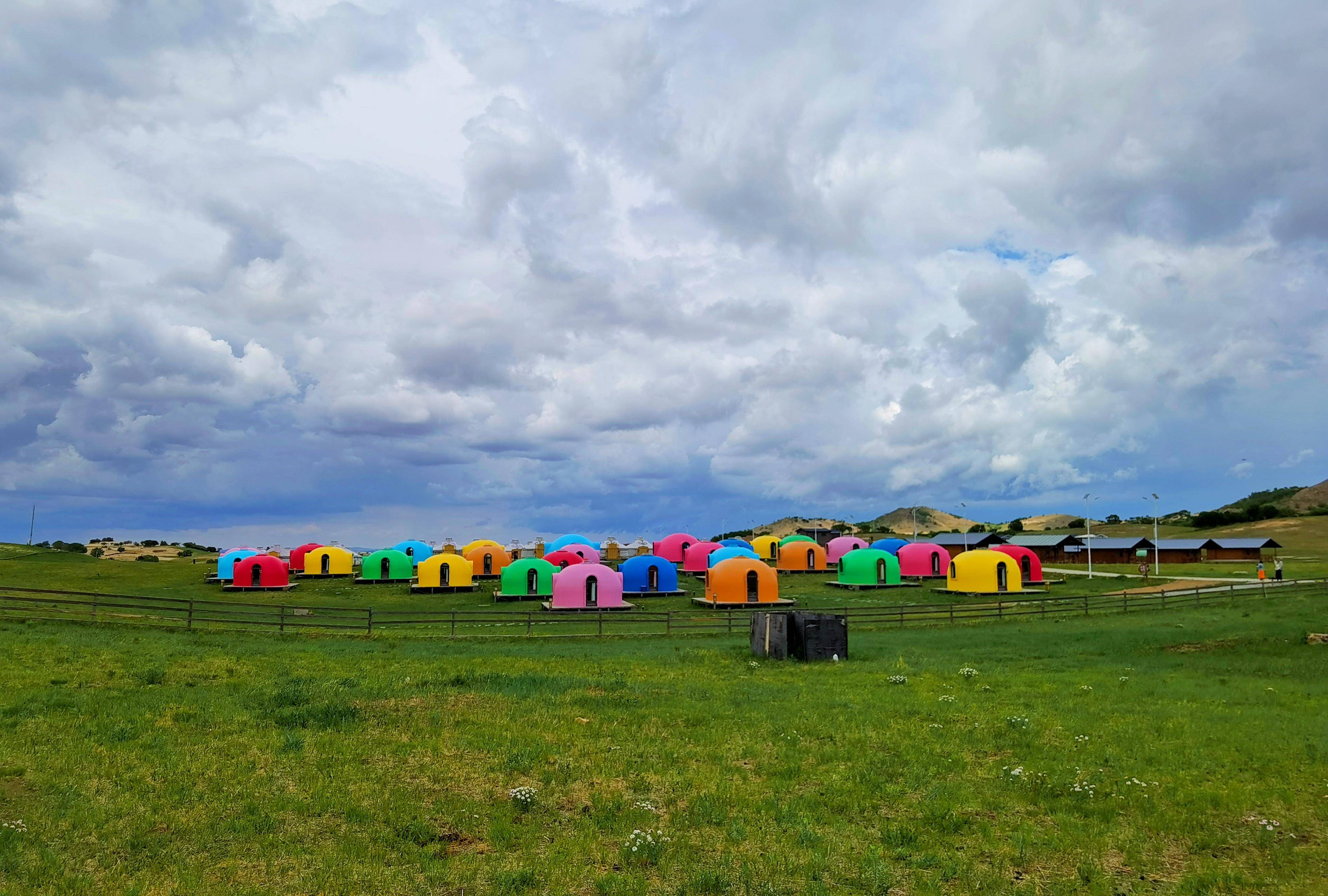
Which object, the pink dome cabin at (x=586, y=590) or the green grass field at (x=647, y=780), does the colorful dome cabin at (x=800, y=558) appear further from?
the green grass field at (x=647, y=780)

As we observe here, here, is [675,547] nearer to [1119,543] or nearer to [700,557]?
[700,557]

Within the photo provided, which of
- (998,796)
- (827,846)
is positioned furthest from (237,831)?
(998,796)

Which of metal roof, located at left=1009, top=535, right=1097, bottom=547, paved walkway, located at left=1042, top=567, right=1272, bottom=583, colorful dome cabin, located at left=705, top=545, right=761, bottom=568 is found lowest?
paved walkway, located at left=1042, top=567, right=1272, bottom=583

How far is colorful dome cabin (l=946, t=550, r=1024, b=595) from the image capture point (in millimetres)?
59656

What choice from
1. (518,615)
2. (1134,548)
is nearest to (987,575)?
(518,615)

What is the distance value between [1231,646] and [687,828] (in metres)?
26.7

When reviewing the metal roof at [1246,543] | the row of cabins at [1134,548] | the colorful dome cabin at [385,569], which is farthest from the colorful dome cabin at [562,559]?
the metal roof at [1246,543]

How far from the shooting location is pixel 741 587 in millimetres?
54375

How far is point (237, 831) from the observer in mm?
10477

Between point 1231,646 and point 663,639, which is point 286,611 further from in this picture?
point 1231,646

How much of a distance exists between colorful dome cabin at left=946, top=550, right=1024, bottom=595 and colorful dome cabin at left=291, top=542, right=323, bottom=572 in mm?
55662

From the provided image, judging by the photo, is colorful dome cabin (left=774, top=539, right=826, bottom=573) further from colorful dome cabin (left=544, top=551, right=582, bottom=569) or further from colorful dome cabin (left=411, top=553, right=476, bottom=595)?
colorful dome cabin (left=411, top=553, right=476, bottom=595)

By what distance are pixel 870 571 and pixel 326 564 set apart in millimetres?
47898

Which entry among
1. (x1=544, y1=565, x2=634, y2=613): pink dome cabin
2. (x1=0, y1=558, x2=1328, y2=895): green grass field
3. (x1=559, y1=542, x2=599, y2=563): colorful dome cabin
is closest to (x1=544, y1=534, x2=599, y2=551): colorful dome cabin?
(x1=559, y1=542, x2=599, y2=563): colorful dome cabin
